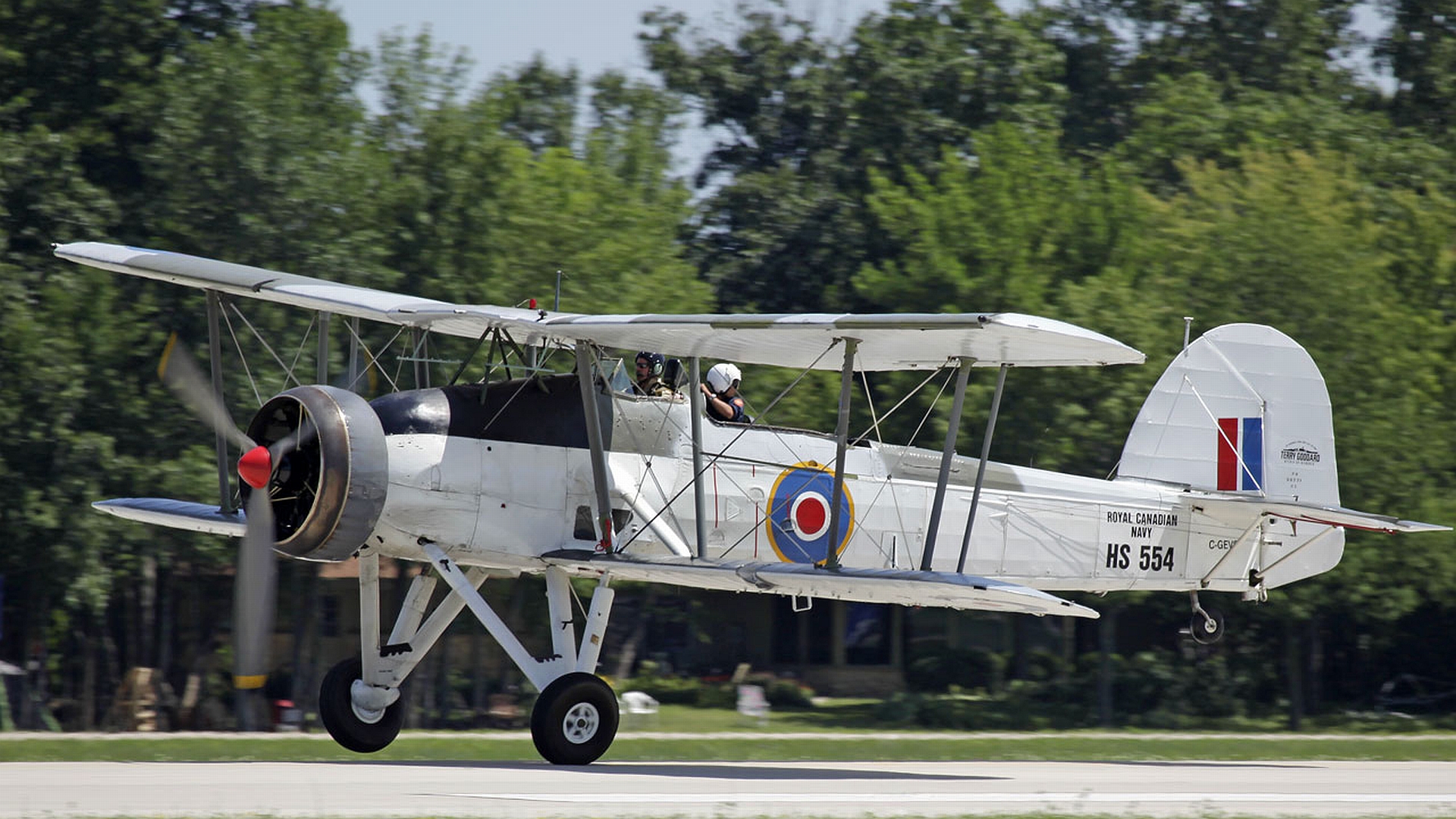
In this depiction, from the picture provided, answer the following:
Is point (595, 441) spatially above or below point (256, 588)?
above

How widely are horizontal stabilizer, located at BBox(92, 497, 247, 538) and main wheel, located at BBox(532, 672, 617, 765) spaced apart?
9.33 feet

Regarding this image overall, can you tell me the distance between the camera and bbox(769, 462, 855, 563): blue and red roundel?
13.3 meters

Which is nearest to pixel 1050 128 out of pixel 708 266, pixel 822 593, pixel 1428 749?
pixel 708 266

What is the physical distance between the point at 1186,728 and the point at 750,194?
16.9 metres

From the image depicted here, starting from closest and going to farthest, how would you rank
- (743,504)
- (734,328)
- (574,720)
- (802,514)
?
(734,328)
(574,720)
(743,504)
(802,514)

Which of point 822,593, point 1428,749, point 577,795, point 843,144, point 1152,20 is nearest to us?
point 577,795

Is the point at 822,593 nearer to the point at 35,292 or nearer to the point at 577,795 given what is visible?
the point at 577,795

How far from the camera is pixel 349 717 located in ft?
41.7

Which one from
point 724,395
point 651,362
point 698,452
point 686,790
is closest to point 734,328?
point 698,452

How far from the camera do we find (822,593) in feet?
39.8

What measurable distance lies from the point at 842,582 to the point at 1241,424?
607 cm

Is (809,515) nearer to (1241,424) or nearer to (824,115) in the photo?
(1241,424)

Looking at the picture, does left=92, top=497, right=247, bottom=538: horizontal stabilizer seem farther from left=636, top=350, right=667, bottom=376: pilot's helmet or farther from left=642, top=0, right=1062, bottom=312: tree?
left=642, top=0, right=1062, bottom=312: tree

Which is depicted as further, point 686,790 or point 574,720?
point 574,720
